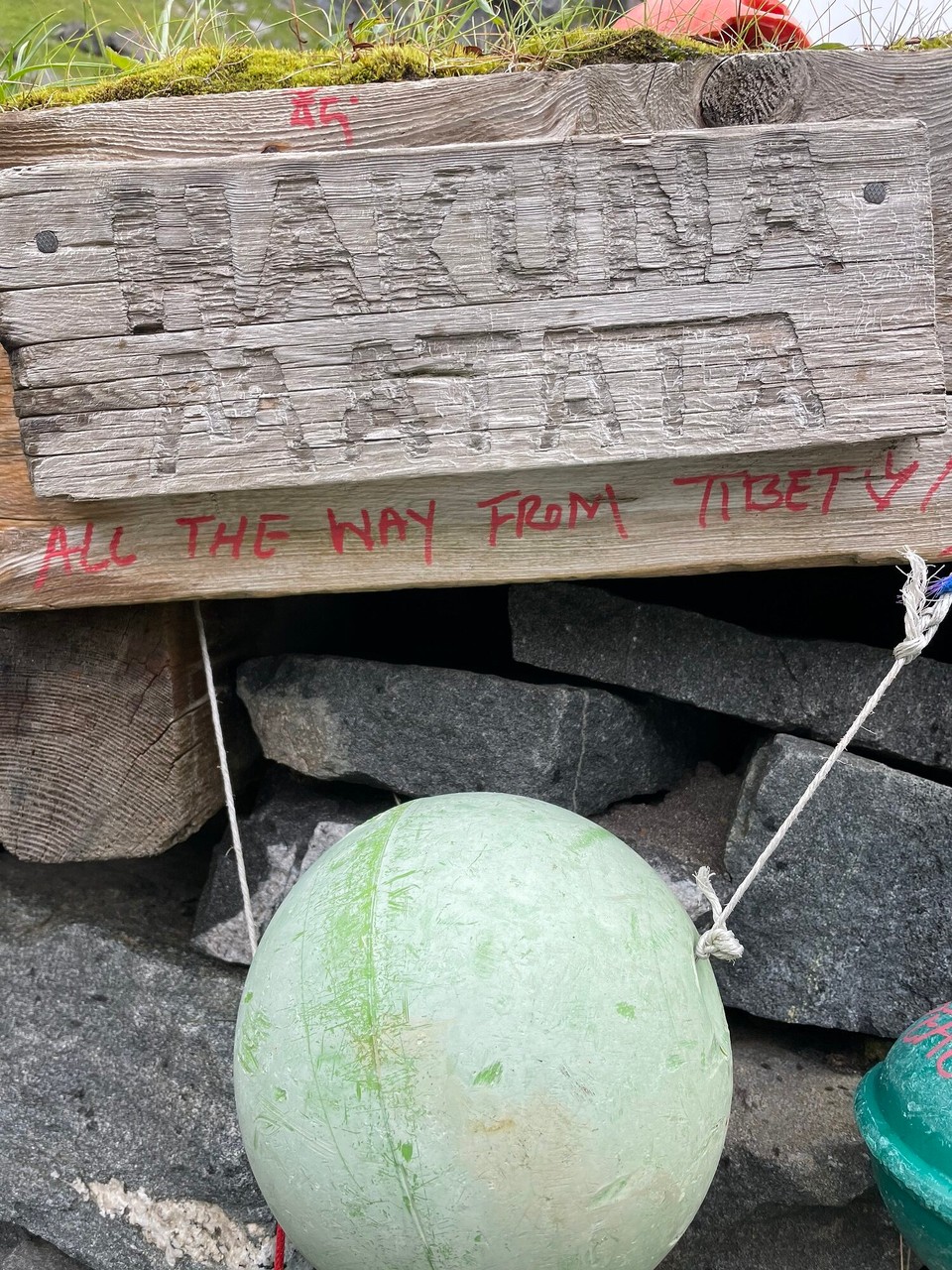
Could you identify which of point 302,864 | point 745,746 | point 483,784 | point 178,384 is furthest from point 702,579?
point 178,384

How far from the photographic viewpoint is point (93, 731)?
7.79 ft

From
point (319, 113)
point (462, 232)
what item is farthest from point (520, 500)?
point (319, 113)

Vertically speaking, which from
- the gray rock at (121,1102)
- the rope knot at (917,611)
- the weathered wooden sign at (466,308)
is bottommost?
the gray rock at (121,1102)

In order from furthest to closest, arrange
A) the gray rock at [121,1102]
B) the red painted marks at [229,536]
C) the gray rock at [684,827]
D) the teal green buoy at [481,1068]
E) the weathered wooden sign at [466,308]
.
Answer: the gray rock at [684,827]
the gray rock at [121,1102]
the red painted marks at [229,536]
the weathered wooden sign at [466,308]
the teal green buoy at [481,1068]

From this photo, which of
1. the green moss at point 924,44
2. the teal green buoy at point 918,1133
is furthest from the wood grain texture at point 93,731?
the green moss at point 924,44

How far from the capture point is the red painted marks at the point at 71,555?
7.09ft

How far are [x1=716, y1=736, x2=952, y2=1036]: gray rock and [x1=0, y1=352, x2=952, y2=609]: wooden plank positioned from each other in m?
0.52

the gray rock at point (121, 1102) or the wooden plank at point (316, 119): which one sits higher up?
the wooden plank at point (316, 119)

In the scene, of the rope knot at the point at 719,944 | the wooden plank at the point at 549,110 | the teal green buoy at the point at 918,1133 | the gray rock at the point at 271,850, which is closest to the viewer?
the rope knot at the point at 719,944

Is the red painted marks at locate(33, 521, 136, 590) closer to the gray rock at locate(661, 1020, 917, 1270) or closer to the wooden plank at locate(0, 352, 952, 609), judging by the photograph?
the wooden plank at locate(0, 352, 952, 609)

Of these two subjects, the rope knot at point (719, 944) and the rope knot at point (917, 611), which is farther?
the rope knot at point (917, 611)

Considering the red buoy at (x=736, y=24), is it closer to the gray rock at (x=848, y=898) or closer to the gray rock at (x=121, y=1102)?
the gray rock at (x=848, y=898)

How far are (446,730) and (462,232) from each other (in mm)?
1130

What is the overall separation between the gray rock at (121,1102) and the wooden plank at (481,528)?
38.8 inches
